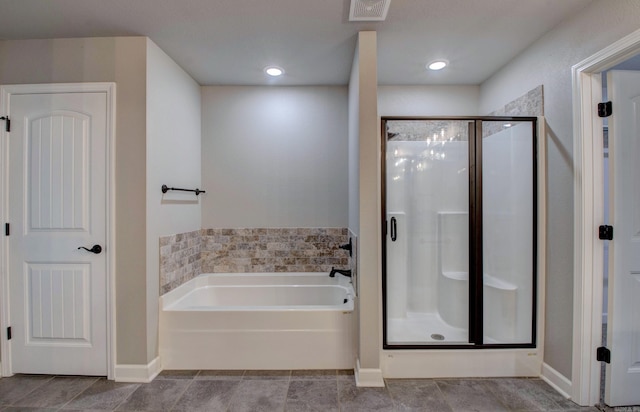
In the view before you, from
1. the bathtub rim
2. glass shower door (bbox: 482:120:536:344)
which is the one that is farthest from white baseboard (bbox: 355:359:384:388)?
glass shower door (bbox: 482:120:536:344)

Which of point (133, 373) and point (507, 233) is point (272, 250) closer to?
point (133, 373)

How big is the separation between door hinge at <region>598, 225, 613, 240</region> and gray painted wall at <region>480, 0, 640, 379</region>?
0.48 feet

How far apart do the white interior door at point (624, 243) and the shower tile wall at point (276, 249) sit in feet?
6.61

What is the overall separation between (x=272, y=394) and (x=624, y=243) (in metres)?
2.40

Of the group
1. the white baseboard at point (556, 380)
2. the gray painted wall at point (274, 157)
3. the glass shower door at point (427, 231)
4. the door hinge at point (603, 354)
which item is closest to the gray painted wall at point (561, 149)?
the white baseboard at point (556, 380)

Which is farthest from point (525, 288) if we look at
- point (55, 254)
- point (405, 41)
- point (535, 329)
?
point (55, 254)

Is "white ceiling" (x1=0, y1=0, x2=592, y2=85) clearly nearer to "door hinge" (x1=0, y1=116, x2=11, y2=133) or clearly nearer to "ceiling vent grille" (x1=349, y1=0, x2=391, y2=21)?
"ceiling vent grille" (x1=349, y1=0, x2=391, y2=21)

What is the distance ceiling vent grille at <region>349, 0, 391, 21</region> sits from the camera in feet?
5.87

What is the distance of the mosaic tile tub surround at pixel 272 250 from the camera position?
122 inches

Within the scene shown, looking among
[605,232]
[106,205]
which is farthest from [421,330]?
[106,205]

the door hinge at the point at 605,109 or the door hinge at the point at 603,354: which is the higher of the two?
the door hinge at the point at 605,109

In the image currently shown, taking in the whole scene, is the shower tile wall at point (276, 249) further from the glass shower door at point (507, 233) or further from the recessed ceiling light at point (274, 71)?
the recessed ceiling light at point (274, 71)

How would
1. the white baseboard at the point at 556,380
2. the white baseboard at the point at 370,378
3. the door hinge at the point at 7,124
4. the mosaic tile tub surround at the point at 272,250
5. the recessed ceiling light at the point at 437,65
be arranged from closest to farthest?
1. the white baseboard at the point at 556,380
2. the white baseboard at the point at 370,378
3. the door hinge at the point at 7,124
4. the recessed ceiling light at the point at 437,65
5. the mosaic tile tub surround at the point at 272,250

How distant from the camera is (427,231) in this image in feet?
8.48
